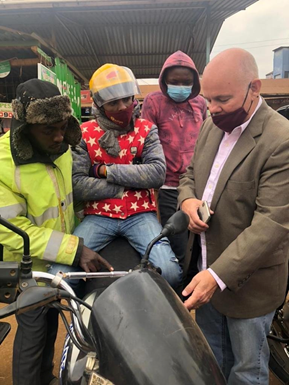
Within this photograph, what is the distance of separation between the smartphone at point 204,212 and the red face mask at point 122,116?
799 millimetres

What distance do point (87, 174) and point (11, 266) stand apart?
109cm

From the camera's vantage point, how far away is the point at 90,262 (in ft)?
5.62

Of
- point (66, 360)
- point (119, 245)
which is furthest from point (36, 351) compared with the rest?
point (119, 245)

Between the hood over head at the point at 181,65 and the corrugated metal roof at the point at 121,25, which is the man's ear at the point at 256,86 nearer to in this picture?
the hood over head at the point at 181,65

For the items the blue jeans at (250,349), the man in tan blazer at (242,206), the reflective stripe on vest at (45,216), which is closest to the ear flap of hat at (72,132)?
the reflective stripe on vest at (45,216)

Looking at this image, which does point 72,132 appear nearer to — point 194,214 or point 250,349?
point 194,214

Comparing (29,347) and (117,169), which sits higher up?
(117,169)

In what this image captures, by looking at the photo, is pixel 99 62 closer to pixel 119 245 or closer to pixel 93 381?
pixel 119 245

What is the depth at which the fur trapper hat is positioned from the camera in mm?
1683

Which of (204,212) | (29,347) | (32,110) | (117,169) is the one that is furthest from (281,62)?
(29,347)

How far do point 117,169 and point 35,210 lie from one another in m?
0.54

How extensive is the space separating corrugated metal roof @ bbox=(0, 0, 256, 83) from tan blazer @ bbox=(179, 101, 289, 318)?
3378 millimetres

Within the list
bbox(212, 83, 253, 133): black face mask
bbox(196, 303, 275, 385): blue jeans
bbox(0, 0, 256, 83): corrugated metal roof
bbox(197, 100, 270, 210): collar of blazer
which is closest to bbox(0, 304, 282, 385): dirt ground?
bbox(196, 303, 275, 385): blue jeans

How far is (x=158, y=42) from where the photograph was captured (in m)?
6.30
